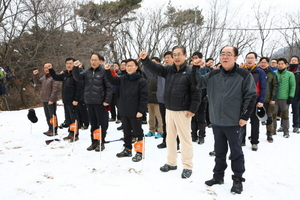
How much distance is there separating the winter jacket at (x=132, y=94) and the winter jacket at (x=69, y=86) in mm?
1667

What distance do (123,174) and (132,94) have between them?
1.48 m

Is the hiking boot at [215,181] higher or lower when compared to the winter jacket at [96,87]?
lower

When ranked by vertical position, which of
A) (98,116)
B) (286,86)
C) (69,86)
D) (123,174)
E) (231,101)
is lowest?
(123,174)

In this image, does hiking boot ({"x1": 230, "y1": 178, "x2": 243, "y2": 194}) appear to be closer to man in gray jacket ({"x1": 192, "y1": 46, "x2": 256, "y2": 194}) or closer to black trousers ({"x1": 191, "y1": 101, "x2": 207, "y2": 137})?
man in gray jacket ({"x1": 192, "y1": 46, "x2": 256, "y2": 194})

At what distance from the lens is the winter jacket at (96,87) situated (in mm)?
4758

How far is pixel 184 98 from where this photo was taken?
3.46m

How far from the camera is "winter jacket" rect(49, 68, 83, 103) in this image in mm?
5617

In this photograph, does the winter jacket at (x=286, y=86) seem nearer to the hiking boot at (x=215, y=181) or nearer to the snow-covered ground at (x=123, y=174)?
the snow-covered ground at (x=123, y=174)

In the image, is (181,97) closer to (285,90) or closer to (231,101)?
(231,101)

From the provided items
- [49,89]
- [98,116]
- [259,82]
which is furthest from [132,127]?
[49,89]

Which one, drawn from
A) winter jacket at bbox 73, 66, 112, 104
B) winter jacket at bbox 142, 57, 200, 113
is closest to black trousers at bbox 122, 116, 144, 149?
winter jacket at bbox 73, 66, 112, 104

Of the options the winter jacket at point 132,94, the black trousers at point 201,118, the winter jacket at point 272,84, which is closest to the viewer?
the winter jacket at point 132,94

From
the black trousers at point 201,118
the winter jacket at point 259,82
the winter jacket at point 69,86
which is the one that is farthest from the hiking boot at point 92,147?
the winter jacket at point 259,82

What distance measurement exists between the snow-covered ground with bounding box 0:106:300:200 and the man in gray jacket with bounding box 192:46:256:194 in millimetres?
530
